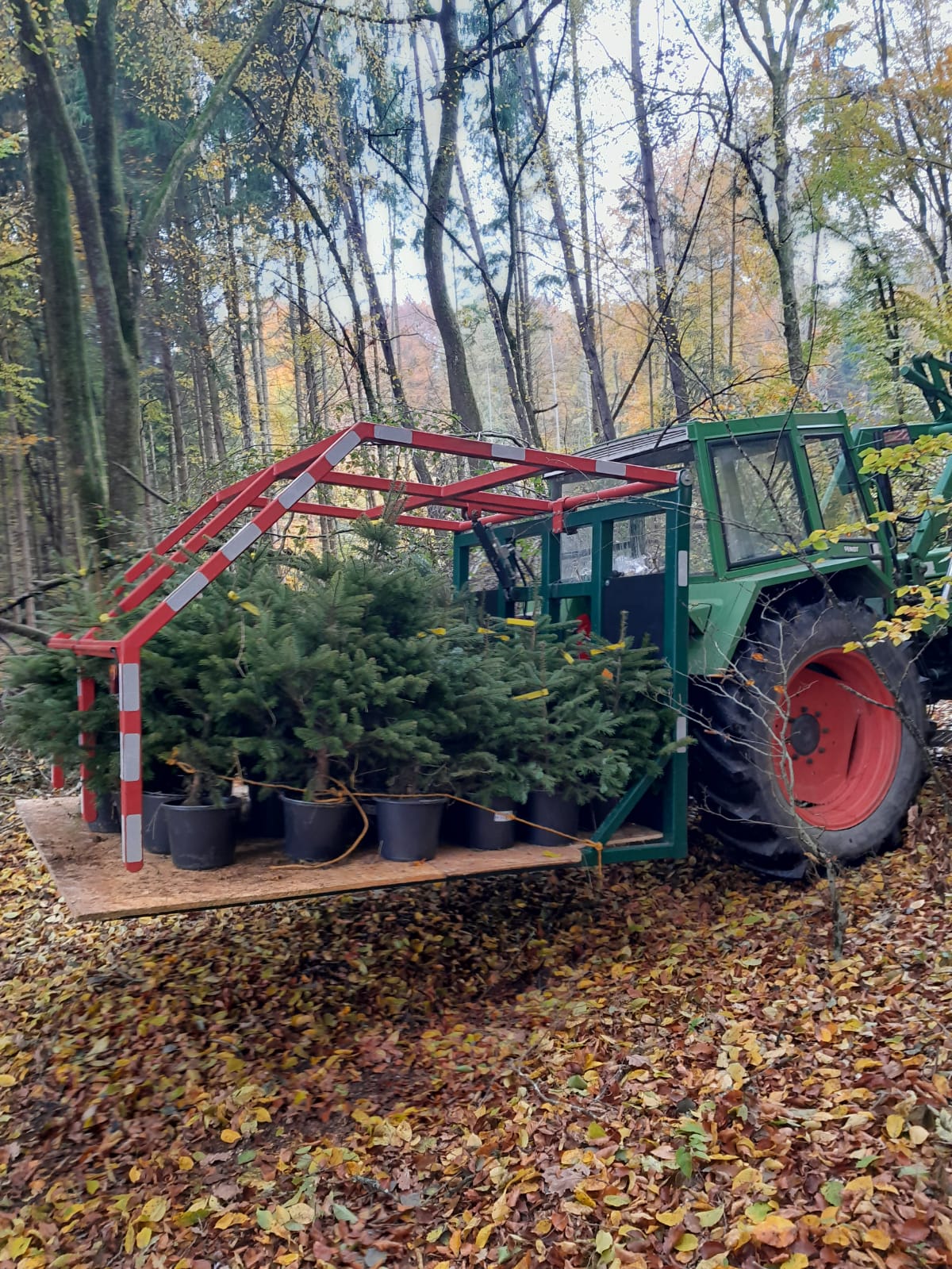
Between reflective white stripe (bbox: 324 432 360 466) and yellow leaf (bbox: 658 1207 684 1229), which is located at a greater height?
reflective white stripe (bbox: 324 432 360 466)

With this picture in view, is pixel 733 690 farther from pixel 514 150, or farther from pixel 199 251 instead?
pixel 199 251

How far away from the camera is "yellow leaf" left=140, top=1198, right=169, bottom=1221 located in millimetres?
2537

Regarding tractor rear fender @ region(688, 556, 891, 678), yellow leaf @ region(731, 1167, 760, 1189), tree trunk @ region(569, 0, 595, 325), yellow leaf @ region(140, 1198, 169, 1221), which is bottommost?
yellow leaf @ region(140, 1198, 169, 1221)

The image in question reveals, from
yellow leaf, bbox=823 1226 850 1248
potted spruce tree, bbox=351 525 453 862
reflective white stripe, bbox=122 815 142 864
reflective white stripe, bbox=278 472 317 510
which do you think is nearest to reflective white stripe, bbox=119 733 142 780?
reflective white stripe, bbox=122 815 142 864

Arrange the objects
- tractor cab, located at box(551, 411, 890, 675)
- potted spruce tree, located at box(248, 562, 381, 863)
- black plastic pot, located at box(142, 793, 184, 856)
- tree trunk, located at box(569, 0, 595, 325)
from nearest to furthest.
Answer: potted spruce tree, located at box(248, 562, 381, 863)
black plastic pot, located at box(142, 793, 184, 856)
tractor cab, located at box(551, 411, 890, 675)
tree trunk, located at box(569, 0, 595, 325)

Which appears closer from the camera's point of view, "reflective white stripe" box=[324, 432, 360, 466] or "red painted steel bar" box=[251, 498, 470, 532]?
"reflective white stripe" box=[324, 432, 360, 466]

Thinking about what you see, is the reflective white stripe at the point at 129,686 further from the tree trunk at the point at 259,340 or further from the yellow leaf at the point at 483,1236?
the tree trunk at the point at 259,340

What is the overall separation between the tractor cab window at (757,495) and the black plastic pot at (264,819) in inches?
98.7

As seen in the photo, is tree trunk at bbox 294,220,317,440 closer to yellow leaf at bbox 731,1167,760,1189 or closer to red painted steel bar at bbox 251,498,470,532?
red painted steel bar at bbox 251,498,470,532

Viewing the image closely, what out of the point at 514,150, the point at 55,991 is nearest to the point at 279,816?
the point at 55,991

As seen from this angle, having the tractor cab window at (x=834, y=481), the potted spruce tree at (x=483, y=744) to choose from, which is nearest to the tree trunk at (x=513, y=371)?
the tractor cab window at (x=834, y=481)

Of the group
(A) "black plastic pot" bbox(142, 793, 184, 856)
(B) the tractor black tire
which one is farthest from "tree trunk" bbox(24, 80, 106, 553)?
(B) the tractor black tire

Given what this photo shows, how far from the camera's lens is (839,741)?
4.63m

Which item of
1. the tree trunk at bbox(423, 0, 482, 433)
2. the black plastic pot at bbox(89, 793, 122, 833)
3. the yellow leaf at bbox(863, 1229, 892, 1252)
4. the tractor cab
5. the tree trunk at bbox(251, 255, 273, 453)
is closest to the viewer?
the yellow leaf at bbox(863, 1229, 892, 1252)
